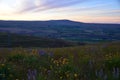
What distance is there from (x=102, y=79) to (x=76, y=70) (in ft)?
5.22

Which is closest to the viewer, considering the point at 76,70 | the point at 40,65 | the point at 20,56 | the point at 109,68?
the point at 76,70

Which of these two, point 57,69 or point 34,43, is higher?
point 57,69

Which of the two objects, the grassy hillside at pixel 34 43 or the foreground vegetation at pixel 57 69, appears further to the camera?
the grassy hillside at pixel 34 43

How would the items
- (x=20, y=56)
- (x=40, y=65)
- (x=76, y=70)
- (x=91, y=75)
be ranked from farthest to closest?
(x=20, y=56) → (x=40, y=65) → (x=76, y=70) → (x=91, y=75)

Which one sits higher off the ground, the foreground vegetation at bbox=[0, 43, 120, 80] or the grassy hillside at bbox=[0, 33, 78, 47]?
the foreground vegetation at bbox=[0, 43, 120, 80]

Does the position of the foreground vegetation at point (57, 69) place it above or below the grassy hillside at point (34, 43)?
above

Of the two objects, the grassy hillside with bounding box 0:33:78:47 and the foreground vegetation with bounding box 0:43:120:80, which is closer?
the foreground vegetation with bounding box 0:43:120:80

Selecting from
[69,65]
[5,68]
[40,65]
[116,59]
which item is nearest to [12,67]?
[5,68]

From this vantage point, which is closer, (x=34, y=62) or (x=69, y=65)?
(x=69, y=65)

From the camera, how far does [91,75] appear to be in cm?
664

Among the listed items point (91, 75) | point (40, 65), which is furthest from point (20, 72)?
point (91, 75)

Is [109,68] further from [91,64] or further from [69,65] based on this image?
[69,65]

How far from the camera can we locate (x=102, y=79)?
5.59 m

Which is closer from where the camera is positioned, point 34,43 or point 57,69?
point 57,69
